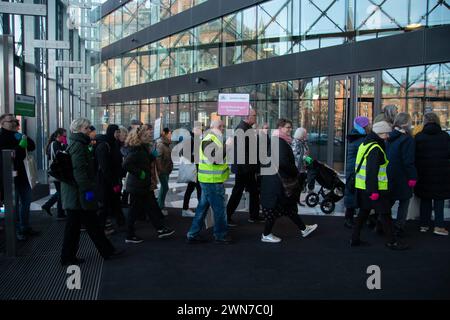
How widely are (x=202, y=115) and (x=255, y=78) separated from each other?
5408 mm

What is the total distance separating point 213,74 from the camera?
77.0 ft

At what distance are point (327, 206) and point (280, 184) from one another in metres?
2.85

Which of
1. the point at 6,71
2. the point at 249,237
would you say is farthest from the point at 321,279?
the point at 6,71

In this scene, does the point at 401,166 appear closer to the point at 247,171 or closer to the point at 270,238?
the point at 270,238

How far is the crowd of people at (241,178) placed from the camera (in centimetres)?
595

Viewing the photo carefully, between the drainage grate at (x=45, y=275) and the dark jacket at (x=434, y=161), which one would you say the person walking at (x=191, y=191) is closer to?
the drainage grate at (x=45, y=275)

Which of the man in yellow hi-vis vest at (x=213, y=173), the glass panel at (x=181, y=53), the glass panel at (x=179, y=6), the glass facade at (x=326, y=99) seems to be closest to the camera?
the man in yellow hi-vis vest at (x=213, y=173)

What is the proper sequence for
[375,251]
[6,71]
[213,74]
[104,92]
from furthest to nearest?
[104,92] < [213,74] < [6,71] < [375,251]

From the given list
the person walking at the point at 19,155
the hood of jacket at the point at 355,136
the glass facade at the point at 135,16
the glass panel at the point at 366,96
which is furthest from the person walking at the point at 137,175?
the glass facade at the point at 135,16

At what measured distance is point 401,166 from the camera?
727 cm

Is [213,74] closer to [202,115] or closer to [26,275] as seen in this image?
[202,115]

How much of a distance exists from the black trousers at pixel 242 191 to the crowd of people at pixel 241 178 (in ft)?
0.06

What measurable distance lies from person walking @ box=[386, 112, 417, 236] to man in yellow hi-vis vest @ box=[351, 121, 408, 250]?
2.66 ft

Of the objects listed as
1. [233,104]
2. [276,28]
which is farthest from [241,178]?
[276,28]
